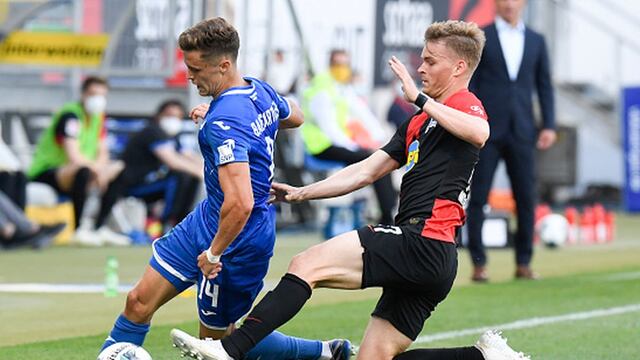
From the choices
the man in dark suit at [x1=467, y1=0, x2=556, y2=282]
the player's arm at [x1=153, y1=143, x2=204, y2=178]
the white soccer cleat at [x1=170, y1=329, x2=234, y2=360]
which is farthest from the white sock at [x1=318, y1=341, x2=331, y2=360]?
the player's arm at [x1=153, y1=143, x2=204, y2=178]

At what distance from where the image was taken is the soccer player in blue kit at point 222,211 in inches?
244

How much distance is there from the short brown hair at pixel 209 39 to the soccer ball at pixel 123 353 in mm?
1322

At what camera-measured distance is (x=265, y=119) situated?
649 cm

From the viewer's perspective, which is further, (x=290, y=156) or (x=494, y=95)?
(x=290, y=156)

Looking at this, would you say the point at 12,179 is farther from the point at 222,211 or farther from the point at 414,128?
the point at 222,211

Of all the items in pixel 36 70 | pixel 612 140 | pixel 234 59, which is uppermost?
pixel 234 59

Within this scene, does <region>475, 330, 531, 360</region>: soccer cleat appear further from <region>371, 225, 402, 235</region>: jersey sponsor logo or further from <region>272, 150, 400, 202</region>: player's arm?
<region>272, 150, 400, 202</region>: player's arm

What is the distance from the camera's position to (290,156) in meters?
19.9

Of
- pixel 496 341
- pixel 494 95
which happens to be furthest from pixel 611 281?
pixel 496 341

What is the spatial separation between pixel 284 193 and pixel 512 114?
549 centimetres

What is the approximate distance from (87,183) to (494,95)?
5.82 metres

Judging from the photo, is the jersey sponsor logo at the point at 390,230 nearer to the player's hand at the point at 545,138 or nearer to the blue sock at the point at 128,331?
the blue sock at the point at 128,331

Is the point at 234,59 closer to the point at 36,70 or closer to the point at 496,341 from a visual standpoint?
the point at 496,341

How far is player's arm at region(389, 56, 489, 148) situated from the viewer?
625 centimetres
